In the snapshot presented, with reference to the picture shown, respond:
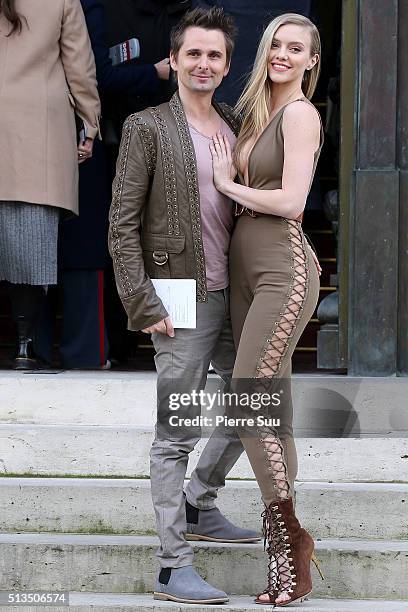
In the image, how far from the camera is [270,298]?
13.1ft

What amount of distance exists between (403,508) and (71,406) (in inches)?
55.5

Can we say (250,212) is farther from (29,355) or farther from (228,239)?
(29,355)

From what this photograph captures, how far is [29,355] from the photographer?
574 cm

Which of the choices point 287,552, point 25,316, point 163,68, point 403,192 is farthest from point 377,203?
point 287,552

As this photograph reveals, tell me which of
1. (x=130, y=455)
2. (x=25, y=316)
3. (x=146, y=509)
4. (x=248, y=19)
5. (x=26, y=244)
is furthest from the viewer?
(x=248, y=19)

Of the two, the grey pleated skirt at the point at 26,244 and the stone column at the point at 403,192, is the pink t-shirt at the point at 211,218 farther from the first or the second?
the stone column at the point at 403,192

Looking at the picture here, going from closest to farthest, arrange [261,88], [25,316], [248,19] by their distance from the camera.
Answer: [261,88] → [25,316] → [248,19]

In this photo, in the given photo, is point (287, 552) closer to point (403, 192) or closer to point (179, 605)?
point (179, 605)

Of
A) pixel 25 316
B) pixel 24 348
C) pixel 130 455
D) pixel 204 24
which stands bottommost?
pixel 130 455

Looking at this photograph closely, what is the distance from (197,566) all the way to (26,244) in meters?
1.70

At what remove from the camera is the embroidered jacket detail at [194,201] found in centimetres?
403

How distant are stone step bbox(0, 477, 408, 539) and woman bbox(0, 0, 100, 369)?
1076 mm

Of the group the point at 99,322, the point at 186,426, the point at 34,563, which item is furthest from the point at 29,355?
the point at 186,426

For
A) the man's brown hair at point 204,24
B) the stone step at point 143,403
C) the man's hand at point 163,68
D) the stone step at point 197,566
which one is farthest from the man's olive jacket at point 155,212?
the man's hand at point 163,68
